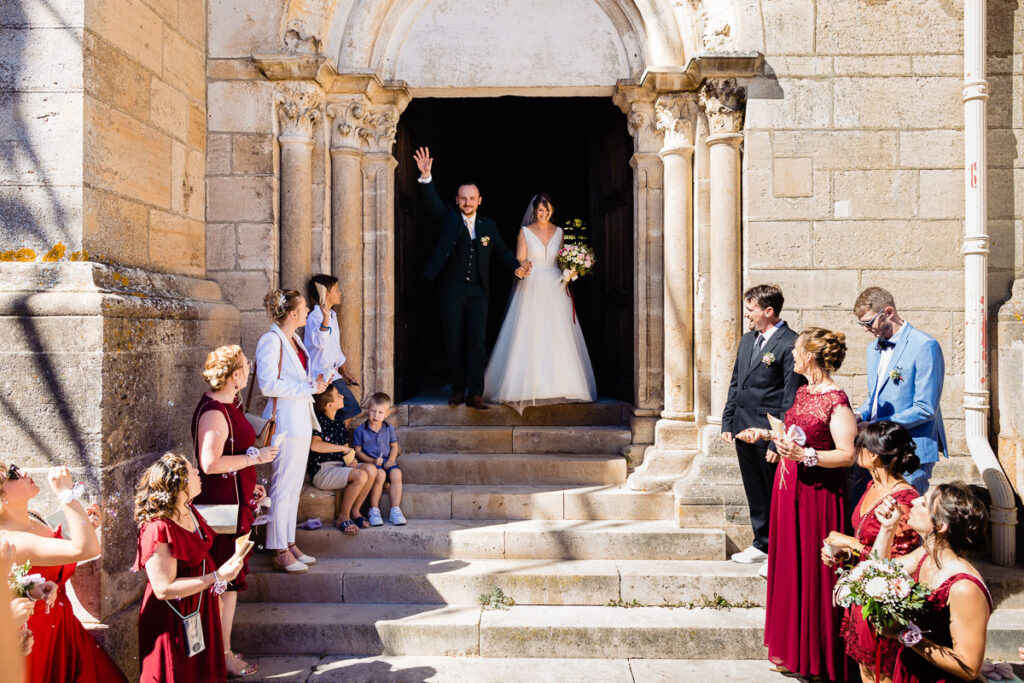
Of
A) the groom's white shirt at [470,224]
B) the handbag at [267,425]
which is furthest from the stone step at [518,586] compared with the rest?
the groom's white shirt at [470,224]

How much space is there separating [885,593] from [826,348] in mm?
1372

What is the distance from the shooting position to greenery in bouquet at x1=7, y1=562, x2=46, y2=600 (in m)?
2.49

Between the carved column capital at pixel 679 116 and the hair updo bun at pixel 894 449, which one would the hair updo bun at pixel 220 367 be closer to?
the hair updo bun at pixel 894 449

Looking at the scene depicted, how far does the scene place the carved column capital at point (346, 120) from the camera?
213 inches

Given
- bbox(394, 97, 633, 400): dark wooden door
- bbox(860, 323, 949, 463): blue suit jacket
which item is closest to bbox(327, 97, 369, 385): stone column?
bbox(394, 97, 633, 400): dark wooden door

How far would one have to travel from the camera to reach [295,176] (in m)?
5.25

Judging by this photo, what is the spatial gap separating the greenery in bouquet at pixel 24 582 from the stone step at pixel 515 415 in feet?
11.1

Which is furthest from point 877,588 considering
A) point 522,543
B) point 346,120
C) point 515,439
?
point 346,120

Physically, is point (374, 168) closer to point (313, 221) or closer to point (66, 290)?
point (313, 221)

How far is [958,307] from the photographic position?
16.1 feet

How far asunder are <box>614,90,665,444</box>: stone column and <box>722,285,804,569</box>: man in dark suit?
0.93 meters

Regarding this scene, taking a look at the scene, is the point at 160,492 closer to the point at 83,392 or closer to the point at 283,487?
the point at 83,392

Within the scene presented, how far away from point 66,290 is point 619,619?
3.37 metres

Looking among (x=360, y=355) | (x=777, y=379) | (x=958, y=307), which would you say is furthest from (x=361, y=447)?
(x=958, y=307)
